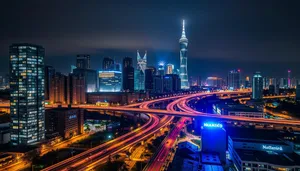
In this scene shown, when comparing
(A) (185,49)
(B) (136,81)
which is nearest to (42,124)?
(B) (136,81)

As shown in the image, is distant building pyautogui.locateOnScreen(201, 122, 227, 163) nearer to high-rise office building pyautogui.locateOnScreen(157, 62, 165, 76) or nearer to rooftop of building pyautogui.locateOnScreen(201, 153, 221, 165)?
rooftop of building pyautogui.locateOnScreen(201, 153, 221, 165)

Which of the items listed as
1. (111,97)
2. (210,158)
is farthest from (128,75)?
(210,158)

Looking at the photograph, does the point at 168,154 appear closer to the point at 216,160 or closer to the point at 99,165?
the point at 216,160

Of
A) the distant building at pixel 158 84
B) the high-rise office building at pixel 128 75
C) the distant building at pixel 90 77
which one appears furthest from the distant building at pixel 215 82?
the distant building at pixel 90 77

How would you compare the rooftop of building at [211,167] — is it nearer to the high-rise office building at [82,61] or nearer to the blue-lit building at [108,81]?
the blue-lit building at [108,81]

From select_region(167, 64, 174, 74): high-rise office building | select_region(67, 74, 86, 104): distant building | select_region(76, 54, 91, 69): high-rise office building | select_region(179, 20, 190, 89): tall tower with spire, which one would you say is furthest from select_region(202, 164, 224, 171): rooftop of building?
select_region(167, 64, 174, 74): high-rise office building

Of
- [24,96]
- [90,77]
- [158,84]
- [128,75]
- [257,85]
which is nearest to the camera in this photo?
[24,96]

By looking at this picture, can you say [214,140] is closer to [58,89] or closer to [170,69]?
[58,89]
